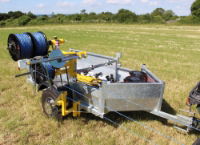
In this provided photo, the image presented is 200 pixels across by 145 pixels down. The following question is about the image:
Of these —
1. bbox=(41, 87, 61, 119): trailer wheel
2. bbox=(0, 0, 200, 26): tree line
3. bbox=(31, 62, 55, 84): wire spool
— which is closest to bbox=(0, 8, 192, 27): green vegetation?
bbox=(0, 0, 200, 26): tree line

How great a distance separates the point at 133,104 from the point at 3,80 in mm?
4500

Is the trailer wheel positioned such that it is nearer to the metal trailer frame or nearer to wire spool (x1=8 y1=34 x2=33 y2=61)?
the metal trailer frame

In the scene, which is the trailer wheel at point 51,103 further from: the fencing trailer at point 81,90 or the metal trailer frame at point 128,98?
the metal trailer frame at point 128,98

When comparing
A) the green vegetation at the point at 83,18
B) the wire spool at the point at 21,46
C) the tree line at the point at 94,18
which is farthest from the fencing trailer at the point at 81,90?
the green vegetation at the point at 83,18

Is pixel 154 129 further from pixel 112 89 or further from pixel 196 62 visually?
pixel 196 62

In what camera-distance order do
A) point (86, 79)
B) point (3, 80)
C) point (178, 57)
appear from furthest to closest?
point (178, 57)
point (3, 80)
point (86, 79)

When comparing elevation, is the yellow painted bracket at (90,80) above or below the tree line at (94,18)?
below

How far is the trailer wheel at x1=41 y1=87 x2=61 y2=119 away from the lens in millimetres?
3575

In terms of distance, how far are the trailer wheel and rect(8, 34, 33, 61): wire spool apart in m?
0.79

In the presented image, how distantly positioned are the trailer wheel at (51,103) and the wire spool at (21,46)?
0.79 metres

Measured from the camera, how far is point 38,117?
13.2 feet

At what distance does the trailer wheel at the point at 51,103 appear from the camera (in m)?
Result: 3.57

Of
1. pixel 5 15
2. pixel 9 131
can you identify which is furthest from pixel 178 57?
pixel 5 15

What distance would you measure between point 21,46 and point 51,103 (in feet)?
3.81
